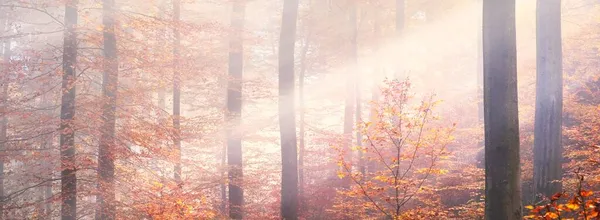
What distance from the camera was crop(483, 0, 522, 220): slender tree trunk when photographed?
4875 millimetres

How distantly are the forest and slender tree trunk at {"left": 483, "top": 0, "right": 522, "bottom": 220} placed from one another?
15mm

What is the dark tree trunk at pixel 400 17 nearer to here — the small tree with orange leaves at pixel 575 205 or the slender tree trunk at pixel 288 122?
the slender tree trunk at pixel 288 122

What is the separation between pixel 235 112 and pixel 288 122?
3771mm

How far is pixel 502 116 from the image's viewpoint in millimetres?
4883

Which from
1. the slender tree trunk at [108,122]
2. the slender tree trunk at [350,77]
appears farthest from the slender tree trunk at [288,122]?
the slender tree trunk at [350,77]

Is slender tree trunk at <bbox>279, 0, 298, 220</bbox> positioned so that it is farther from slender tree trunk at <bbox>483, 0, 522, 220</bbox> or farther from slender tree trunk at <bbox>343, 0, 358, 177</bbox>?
slender tree trunk at <bbox>483, 0, 522, 220</bbox>

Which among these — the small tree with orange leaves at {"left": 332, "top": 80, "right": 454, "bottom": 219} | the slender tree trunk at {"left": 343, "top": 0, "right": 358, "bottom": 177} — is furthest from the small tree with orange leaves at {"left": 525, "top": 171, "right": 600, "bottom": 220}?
the slender tree trunk at {"left": 343, "top": 0, "right": 358, "bottom": 177}

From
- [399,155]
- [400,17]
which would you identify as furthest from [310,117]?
[399,155]

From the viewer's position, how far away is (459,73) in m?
25.2

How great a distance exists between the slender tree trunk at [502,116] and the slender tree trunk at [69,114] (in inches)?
348

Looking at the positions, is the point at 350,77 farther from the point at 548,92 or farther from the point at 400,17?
the point at 548,92

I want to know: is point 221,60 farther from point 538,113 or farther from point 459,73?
point 459,73

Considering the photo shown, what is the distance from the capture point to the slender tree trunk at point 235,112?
1415cm

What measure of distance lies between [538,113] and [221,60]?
1094 cm
